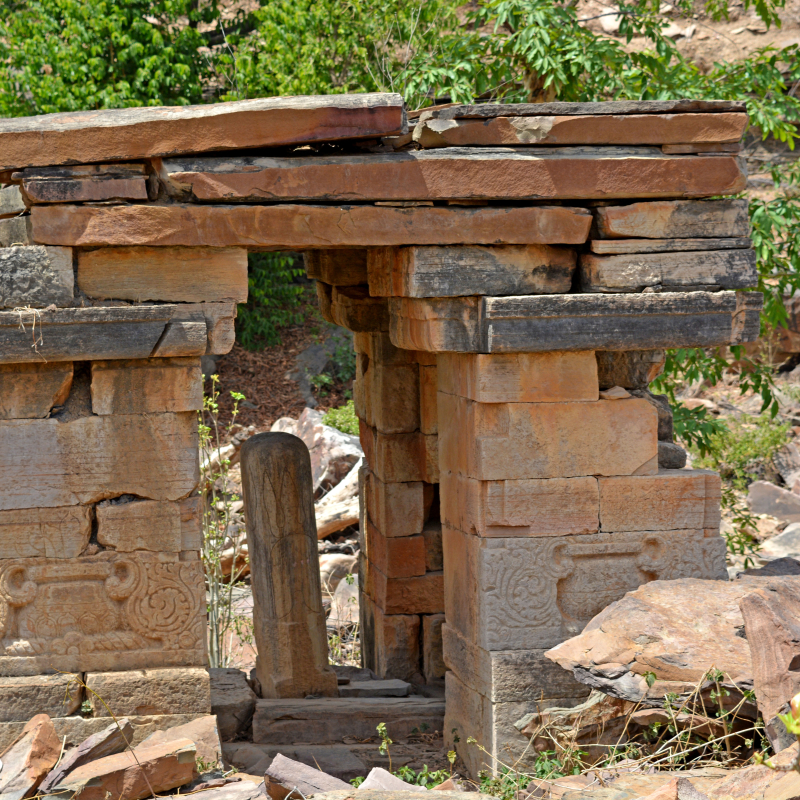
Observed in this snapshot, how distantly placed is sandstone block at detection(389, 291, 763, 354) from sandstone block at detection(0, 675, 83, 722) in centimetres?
238

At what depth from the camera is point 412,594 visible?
6.83 meters

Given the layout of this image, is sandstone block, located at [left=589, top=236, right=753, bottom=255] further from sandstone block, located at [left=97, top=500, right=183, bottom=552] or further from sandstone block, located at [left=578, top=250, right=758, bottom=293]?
sandstone block, located at [left=97, top=500, right=183, bottom=552]

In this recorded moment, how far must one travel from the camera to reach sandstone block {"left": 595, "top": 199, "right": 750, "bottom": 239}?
4.62 meters

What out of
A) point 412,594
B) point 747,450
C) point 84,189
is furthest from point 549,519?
point 747,450

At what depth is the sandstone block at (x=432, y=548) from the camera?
22.4 feet

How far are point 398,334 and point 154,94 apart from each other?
906 centimetres

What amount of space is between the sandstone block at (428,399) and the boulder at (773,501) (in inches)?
224

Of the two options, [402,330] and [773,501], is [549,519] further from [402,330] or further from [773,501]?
[773,501]

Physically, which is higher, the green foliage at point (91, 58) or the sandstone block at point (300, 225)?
the green foliage at point (91, 58)

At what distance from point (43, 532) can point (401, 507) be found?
9.50ft

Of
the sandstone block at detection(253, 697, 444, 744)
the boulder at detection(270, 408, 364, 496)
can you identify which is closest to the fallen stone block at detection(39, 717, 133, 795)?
the sandstone block at detection(253, 697, 444, 744)

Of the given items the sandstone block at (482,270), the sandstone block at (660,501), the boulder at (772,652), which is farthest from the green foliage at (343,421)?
the boulder at (772,652)

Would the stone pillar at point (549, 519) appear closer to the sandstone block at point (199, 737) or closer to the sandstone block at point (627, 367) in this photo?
the sandstone block at point (627, 367)

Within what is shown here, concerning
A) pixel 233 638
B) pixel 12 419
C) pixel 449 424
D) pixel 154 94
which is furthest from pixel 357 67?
pixel 12 419
